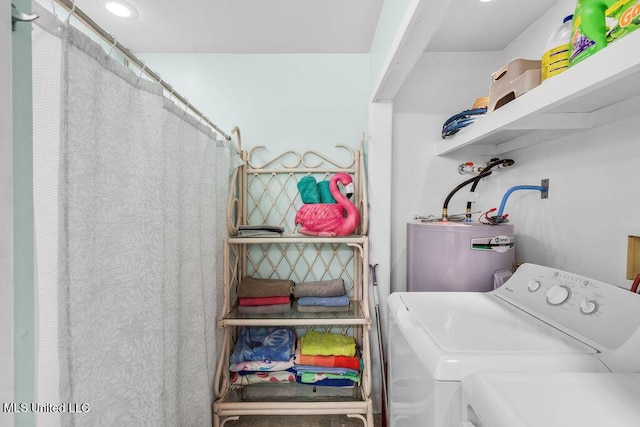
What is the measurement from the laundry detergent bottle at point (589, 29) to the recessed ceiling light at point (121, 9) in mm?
1839

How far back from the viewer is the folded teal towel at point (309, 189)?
1.62 metres

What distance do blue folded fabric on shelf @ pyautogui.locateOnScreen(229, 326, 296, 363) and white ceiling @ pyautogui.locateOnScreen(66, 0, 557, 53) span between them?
5.72 ft

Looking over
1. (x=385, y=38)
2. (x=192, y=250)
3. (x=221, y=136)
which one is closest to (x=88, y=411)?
(x=192, y=250)

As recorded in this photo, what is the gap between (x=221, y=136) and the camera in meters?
1.63

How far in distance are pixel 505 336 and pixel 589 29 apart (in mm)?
852

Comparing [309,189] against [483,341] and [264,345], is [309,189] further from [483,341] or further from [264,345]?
[483,341]

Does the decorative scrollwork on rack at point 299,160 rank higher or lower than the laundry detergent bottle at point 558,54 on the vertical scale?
lower

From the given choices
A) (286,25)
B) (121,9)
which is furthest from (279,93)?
(121,9)

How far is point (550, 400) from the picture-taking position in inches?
19.4

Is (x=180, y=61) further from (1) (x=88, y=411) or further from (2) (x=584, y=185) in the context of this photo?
(2) (x=584, y=185)

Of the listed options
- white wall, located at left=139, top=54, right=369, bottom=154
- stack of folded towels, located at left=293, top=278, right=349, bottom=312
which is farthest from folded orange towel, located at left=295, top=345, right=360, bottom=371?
white wall, located at left=139, top=54, right=369, bottom=154

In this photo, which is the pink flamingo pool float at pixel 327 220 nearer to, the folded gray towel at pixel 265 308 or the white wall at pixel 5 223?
the folded gray towel at pixel 265 308

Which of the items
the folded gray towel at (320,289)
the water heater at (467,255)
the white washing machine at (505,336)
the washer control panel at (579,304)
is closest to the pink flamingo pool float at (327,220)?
the folded gray towel at (320,289)

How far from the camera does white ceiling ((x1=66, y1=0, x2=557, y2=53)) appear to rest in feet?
4.34
